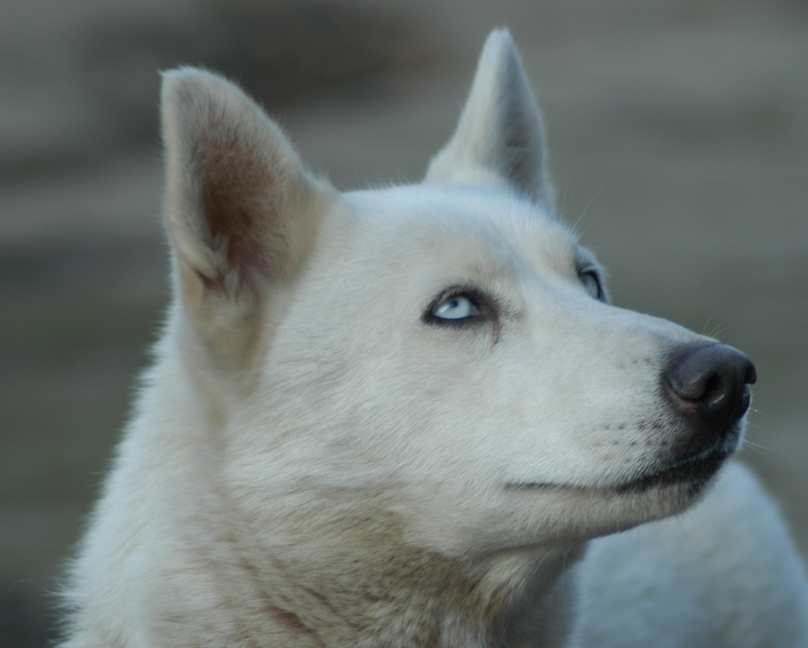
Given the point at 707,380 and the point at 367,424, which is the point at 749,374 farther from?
the point at 367,424

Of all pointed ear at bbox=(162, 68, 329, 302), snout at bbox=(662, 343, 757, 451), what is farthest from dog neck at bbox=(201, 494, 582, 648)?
pointed ear at bbox=(162, 68, 329, 302)

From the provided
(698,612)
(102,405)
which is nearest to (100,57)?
(102,405)

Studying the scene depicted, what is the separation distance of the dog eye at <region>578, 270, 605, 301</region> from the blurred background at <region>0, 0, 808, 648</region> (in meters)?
4.85

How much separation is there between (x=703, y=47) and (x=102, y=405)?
748 centimetres

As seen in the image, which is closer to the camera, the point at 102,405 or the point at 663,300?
the point at 102,405

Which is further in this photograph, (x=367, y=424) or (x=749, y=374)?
(x=367, y=424)

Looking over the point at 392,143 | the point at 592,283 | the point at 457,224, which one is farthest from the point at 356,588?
the point at 392,143

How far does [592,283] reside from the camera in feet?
12.7

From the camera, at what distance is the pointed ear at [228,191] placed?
337 cm

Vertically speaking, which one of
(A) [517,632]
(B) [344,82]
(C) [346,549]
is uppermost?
(C) [346,549]

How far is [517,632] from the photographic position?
3510 millimetres

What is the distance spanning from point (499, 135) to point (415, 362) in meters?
1.07

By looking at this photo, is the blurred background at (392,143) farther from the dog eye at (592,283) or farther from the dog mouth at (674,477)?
the dog mouth at (674,477)

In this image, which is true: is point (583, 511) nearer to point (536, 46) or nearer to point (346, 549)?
point (346, 549)
